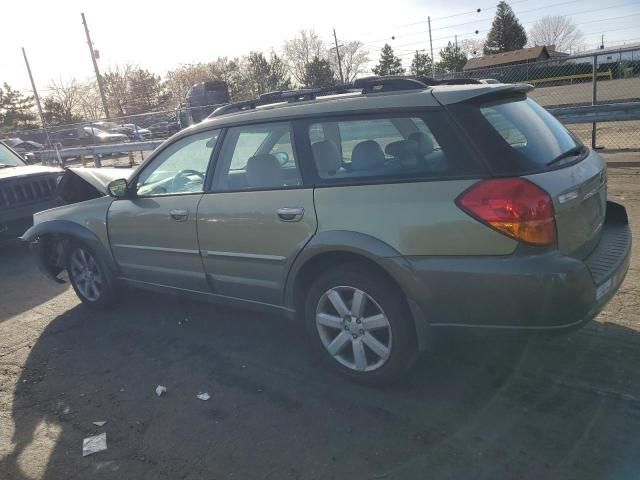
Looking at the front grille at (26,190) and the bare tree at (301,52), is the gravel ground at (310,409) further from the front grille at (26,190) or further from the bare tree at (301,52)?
the bare tree at (301,52)

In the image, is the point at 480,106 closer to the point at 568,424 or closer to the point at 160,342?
the point at 568,424

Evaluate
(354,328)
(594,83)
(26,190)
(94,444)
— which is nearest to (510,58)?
(594,83)

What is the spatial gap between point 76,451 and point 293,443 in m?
1.27

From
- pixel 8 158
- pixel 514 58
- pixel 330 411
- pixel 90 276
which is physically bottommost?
pixel 330 411

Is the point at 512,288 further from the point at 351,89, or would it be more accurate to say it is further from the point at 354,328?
the point at 351,89

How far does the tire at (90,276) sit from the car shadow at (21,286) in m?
0.74

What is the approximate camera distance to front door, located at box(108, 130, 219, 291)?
12.5 feet

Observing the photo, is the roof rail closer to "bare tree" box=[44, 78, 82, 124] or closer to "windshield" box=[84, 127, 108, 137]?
"windshield" box=[84, 127, 108, 137]

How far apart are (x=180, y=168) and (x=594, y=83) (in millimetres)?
8953

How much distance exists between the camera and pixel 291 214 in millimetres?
3158

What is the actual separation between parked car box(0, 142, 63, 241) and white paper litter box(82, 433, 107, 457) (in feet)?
17.2

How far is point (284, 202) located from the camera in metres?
3.21

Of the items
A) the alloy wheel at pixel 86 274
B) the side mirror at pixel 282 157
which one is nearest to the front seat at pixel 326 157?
the side mirror at pixel 282 157

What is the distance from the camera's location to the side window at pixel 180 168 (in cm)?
380
